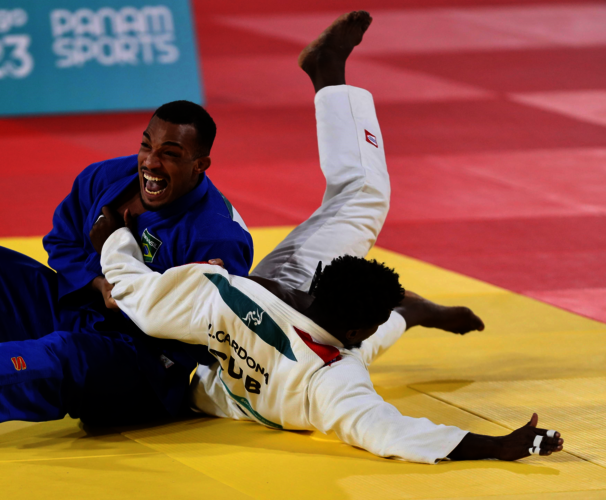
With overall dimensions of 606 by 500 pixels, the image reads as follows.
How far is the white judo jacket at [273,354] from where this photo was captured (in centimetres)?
286

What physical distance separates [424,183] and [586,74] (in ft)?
12.8

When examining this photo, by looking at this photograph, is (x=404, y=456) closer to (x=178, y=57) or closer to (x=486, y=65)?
(x=178, y=57)

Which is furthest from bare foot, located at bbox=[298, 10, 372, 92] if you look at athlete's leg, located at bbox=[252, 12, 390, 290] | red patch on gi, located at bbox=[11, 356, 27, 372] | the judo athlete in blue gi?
red patch on gi, located at bbox=[11, 356, 27, 372]

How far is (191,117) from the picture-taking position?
3.31 metres

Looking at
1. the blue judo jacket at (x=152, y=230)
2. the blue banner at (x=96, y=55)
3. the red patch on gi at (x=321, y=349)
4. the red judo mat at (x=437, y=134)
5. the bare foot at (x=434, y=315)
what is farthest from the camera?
the blue banner at (x=96, y=55)

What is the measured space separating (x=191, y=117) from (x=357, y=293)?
942mm

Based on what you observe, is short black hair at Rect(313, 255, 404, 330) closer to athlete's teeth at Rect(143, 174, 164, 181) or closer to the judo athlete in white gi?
the judo athlete in white gi

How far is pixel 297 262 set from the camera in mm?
3797

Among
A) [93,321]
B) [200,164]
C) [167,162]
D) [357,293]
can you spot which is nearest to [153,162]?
[167,162]

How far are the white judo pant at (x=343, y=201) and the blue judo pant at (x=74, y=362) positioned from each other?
69 centimetres

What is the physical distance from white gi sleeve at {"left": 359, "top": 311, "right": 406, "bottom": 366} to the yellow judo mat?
0.19 m

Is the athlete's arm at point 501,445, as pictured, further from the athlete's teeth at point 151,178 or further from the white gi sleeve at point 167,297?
the athlete's teeth at point 151,178

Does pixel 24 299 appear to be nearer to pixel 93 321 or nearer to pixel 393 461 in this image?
pixel 93 321

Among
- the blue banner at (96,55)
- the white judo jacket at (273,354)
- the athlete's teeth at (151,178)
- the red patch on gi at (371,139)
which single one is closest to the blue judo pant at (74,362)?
the white judo jacket at (273,354)
